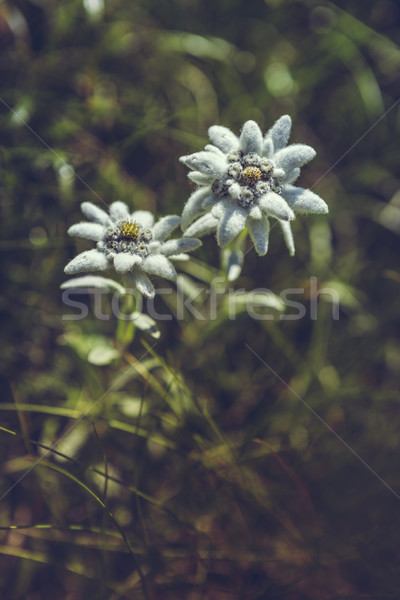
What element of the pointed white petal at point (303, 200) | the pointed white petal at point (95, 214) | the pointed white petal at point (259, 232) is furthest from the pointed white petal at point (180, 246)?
the pointed white petal at point (303, 200)

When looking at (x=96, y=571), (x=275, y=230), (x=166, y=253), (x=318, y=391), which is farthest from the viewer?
(x=275, y=230)

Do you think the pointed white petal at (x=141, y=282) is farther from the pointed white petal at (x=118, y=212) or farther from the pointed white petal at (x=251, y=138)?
the pointed white petal at (x=251, y=138)

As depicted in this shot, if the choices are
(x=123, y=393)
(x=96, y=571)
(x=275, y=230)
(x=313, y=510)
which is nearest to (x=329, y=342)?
(x=275, y=230)

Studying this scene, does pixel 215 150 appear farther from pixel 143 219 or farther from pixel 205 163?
pixel 143 219

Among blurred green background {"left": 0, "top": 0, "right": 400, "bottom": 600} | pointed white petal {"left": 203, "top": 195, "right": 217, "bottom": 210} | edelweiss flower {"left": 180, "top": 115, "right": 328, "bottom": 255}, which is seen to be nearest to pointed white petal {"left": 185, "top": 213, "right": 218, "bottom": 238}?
edelweiss flower {"left": 180, "top": 115, "right": 328, "bottom": 255}

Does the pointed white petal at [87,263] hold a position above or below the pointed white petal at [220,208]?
below

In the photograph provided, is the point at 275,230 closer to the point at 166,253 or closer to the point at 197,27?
the point at 166,253

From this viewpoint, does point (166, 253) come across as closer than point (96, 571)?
Yes
